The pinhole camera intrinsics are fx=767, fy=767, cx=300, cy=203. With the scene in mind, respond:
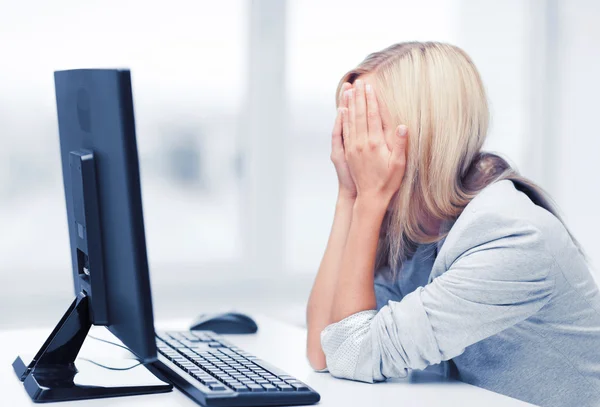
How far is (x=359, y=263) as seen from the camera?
1.25m

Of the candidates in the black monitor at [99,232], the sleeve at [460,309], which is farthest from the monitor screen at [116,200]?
the sleeve at [460,309]

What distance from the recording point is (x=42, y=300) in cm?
227

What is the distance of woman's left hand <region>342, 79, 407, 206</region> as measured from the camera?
1278mm

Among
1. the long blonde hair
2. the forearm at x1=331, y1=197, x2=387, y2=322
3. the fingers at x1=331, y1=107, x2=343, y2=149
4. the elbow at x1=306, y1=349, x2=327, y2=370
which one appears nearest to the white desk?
the elbow at x1=306, y1=349, x2=327, y2=370

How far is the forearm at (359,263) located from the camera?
1.23 m

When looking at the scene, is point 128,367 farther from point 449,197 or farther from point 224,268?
point 224,268

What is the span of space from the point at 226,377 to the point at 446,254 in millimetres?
394

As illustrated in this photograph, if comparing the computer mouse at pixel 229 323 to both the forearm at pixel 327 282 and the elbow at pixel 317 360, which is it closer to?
the forearm at pixel 327 282

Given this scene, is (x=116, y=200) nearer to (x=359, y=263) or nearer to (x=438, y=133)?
(x=359, y=263)

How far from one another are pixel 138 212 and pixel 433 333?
470 mm

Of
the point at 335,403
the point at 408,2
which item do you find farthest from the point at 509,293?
the point at 408,2

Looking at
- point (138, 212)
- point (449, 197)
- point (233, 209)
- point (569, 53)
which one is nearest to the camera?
point (138, 212)

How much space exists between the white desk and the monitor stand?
15mm

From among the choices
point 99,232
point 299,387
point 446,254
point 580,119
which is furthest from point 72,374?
point 580,119
